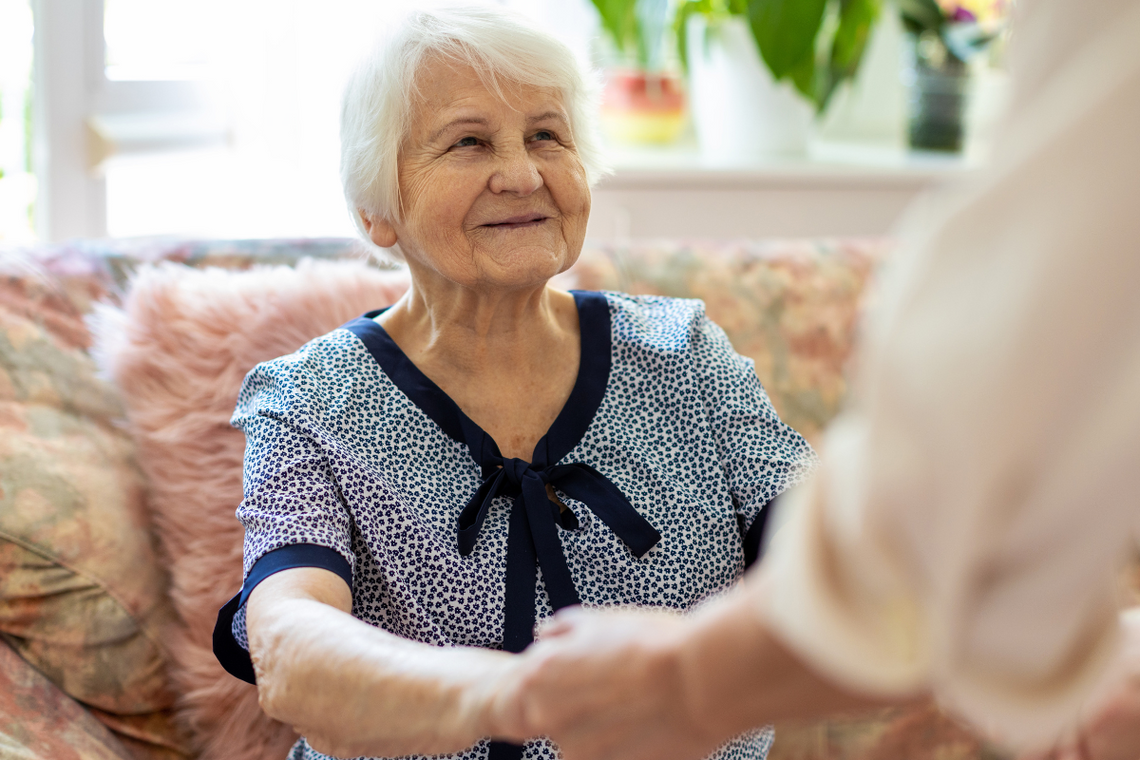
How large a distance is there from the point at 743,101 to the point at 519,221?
1577 mm

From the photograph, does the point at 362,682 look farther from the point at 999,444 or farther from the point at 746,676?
the point at 999,444

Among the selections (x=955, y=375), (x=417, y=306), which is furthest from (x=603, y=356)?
(x=955, y=375)

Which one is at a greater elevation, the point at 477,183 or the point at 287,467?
the point at 477,183

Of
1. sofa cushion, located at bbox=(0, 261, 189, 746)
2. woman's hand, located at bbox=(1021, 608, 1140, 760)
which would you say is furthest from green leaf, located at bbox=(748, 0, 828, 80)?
woman's hand, located at bbox=(1021, 608, 1140, 760)

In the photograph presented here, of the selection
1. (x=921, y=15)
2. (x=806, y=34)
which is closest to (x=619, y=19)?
(x=806, y=34)

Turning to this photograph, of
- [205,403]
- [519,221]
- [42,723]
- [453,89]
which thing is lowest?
[42,723]

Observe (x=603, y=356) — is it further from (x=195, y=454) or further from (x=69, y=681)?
(x=69, y=681)

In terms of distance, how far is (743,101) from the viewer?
2.58m

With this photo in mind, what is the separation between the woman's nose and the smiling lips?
3cm

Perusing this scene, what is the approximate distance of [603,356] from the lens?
127cm

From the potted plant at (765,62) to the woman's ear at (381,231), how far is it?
1403 millimetres

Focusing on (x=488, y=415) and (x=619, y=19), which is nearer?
(x=488, y=415)

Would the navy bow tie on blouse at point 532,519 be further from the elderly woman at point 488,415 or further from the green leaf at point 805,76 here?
the green leaf at point 805,76

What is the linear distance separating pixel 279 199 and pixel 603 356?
1514 mm
